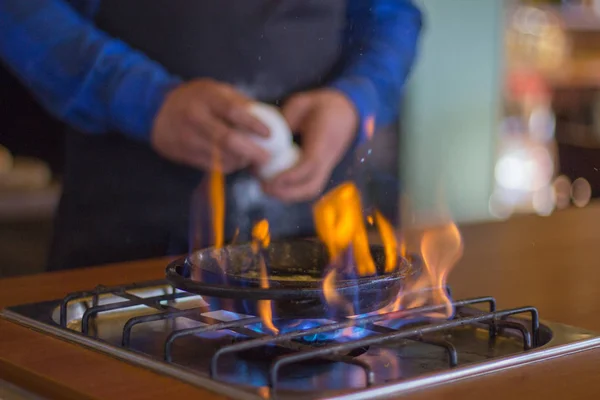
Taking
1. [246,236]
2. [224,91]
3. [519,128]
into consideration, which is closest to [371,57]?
[224,91]

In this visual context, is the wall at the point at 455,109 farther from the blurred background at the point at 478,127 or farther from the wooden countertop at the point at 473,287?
the wooden countertop at the point at 473,287

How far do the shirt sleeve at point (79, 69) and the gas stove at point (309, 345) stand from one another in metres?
0.57

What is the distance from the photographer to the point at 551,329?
2.61 ft

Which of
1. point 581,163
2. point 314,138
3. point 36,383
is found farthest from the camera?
point 581,163

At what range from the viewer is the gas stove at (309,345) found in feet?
2.12

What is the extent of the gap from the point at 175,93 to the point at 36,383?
91cm

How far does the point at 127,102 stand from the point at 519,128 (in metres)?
2.16

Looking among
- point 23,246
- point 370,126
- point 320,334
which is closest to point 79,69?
point 23,246

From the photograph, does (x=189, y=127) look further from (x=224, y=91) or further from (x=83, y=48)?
(x=83, y=48)

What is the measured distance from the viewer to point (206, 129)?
1553mm

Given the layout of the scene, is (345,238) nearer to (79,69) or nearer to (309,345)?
(309,345)

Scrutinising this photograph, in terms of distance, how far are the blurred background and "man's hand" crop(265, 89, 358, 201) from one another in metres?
0.40

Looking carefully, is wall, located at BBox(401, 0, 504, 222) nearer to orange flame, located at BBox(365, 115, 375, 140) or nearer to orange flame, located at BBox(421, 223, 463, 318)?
orange flame, located at BBox(365, 115, 375, 140)

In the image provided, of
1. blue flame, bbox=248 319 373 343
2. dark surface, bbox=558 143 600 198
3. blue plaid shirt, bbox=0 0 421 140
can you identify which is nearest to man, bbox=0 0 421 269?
blue plaid shirt, bbox=0 0 421 140
